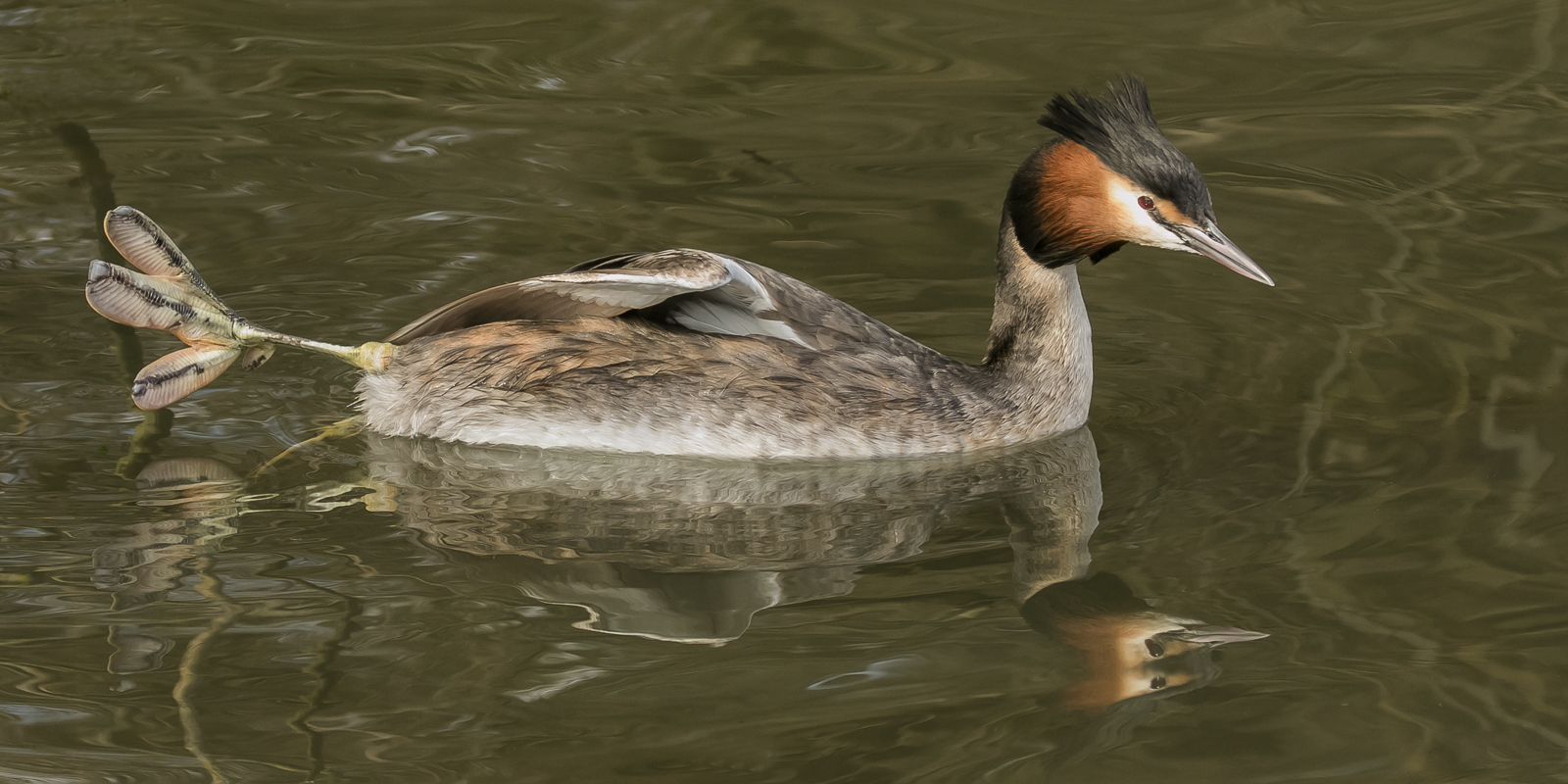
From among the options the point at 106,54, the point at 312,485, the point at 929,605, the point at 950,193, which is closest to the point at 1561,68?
the point at 950,193

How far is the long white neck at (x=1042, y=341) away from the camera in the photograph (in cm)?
616

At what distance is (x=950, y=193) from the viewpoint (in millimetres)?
8695

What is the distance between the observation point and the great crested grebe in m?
5.80

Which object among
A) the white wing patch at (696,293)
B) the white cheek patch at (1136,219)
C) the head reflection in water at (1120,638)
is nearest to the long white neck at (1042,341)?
the white cheek patch at (1136,219)

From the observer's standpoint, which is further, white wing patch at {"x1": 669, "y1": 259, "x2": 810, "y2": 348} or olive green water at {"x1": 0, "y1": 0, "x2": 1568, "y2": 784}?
white wing patch at {"x1": 669, "y1": 259, "x2": 810, "y2": 348}

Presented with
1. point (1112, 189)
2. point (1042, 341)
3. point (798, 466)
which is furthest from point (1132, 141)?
point (798, 466)

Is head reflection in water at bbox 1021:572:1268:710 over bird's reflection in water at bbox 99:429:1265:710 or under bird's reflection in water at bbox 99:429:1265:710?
under

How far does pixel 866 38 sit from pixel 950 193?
230 cm

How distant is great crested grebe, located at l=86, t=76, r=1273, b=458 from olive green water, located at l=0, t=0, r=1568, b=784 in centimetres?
16

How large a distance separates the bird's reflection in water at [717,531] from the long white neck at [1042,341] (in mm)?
165

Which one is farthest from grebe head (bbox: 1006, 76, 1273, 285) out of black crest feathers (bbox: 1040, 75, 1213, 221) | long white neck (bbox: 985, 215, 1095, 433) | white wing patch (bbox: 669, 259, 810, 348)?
white wing patch (bbox: 669, 259, 810, 348)

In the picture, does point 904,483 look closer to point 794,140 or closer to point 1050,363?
point 1050,363

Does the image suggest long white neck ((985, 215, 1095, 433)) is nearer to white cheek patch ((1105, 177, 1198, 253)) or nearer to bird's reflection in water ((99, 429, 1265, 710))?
bird's reflection in water ((99, 429, 1265, 710))

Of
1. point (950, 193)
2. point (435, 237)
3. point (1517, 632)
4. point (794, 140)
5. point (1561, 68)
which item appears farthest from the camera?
point (1561, 68)
